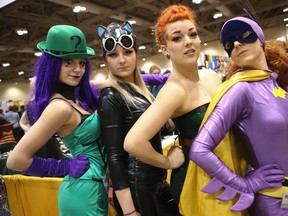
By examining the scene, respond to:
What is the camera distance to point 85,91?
1753 millimetres

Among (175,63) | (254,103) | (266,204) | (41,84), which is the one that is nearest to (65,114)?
(41,84)

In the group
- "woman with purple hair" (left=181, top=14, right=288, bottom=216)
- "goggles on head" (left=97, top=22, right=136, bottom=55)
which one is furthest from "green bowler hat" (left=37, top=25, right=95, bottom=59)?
"woman with purple hair" (left=181, top=14, right=288, bottom=216)

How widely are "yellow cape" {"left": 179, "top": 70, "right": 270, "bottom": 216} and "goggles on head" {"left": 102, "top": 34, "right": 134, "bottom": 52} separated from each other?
22.9 inches

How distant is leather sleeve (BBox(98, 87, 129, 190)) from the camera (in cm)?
132

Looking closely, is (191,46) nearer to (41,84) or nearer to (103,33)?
(103,33)

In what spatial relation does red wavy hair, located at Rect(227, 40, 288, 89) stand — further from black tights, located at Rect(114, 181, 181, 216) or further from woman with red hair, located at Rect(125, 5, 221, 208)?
black tights, located at Rect(114, 181, 181, 216)

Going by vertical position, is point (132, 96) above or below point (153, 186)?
above

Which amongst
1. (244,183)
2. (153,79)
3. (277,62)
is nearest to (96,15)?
(153,79)

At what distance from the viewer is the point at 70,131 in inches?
59.1

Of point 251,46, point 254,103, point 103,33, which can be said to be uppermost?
point 103,33

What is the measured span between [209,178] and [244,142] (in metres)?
0.20

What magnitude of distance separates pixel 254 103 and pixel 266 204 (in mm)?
386

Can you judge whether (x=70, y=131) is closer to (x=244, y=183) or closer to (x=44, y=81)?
(x=44, y=81)

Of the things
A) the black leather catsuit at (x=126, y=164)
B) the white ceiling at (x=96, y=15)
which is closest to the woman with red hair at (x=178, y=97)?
the black leather catsuit at (x=126, y=164)
